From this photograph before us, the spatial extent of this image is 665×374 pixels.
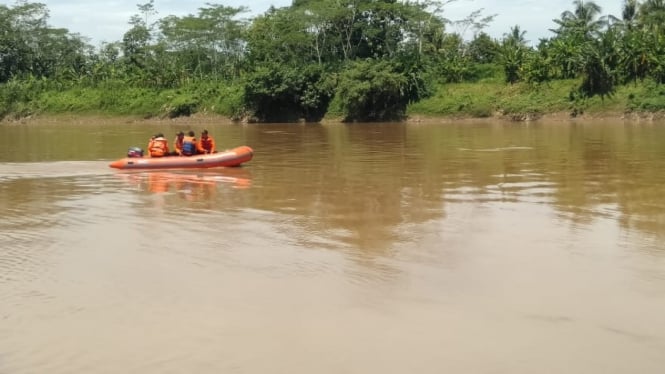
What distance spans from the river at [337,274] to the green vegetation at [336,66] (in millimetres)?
24159

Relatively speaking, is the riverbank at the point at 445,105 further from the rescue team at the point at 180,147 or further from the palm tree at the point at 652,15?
the rescue team at the point at 180,147

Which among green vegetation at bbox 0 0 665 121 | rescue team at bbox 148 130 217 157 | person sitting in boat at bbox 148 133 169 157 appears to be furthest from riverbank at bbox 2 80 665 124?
person sitting in boat at bbox 148 133 169 157

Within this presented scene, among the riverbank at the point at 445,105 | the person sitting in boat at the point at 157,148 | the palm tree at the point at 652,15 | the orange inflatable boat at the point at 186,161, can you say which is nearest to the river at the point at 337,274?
the orange inflatable boat at the point at 186,161

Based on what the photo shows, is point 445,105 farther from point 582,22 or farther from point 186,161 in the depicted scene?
point 186,161

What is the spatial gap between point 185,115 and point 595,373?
1699 inches

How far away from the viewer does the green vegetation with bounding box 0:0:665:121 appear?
36.6m

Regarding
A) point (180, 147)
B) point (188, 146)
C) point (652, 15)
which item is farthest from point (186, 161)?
point (652, 15)

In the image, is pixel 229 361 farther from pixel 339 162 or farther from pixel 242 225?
pixel 339 162

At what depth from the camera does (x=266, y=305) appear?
5.99m

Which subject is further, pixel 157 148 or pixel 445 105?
pixel 445 105

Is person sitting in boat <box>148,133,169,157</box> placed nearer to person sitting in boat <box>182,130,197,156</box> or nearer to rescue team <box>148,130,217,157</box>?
rescue team <box>148,130,217,157</box>

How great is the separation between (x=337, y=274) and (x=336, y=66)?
1472 inches

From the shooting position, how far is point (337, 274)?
22.4 feet

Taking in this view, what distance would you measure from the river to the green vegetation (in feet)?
79.3
